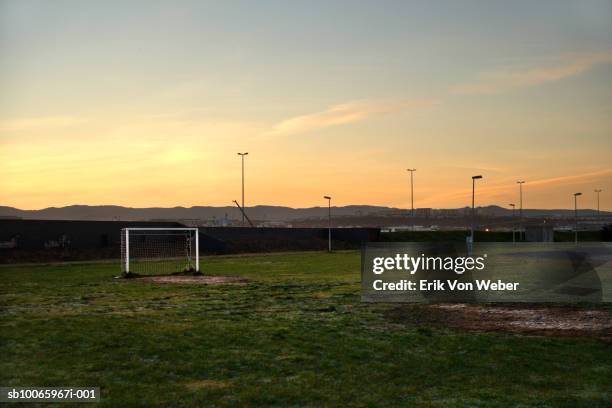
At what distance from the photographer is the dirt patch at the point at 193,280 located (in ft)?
113

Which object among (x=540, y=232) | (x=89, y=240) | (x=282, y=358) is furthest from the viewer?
(x=540, y=232)

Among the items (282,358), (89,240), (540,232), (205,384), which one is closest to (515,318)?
(282,358)

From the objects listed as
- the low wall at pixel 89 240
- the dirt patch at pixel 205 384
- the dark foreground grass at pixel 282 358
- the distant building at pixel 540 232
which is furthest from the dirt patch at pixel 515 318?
the distant building at pixel 540 232

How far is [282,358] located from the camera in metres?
14.4

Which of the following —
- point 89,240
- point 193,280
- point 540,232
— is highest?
point 89,240

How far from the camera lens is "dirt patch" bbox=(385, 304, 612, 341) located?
18281 mm

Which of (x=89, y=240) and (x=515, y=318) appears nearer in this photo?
(x=515, y=318)

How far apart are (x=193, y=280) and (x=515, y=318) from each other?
67.1 ft

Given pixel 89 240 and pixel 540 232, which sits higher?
pixel 89 240

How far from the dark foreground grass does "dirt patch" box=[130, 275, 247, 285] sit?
35.2 feet

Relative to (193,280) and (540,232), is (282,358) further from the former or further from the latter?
(540,232)

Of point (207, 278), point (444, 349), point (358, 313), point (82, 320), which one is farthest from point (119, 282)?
point (444, 349)

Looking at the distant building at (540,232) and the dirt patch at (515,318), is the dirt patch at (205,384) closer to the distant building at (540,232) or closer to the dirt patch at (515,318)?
the dirt patch at (515,318)

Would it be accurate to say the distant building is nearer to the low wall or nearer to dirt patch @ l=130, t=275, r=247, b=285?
the low wall
